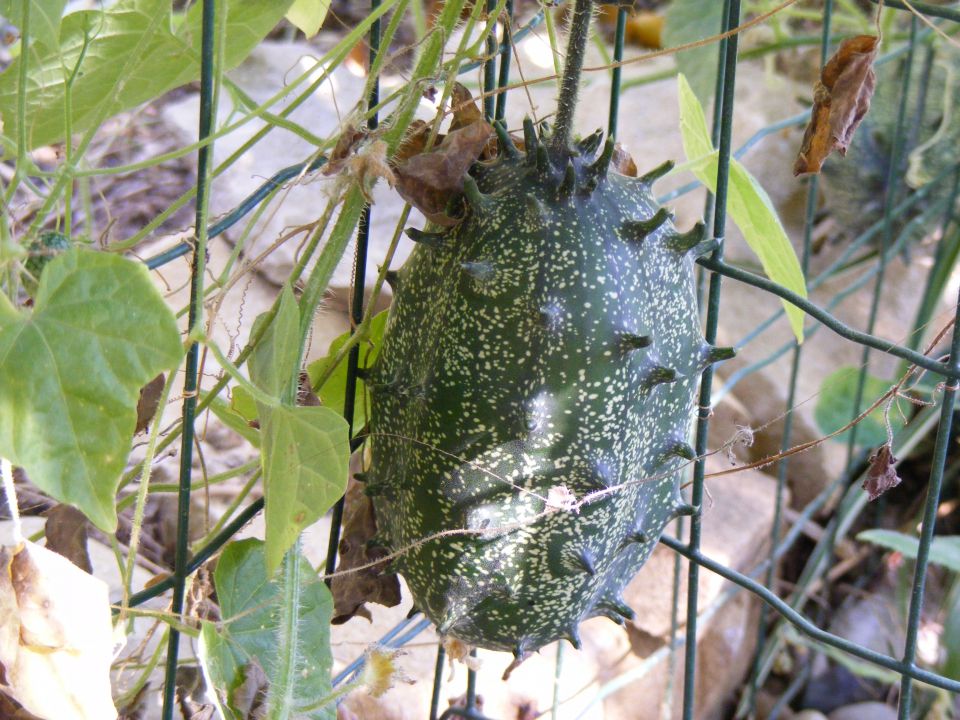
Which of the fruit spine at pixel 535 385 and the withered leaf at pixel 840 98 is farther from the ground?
the withered leaf at pixel 840 98

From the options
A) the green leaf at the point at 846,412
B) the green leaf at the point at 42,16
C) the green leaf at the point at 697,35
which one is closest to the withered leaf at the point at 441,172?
the green leaf at the point at 42,16

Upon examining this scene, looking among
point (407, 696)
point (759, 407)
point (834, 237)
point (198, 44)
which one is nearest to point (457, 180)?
point (198, 44)

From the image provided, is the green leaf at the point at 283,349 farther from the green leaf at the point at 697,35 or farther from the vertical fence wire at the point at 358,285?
the green leaf at the point at 697,35

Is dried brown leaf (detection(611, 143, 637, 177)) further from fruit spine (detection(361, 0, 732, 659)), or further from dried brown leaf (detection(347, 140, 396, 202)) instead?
dried brown leaf (detection(347, 140, 396, 202))

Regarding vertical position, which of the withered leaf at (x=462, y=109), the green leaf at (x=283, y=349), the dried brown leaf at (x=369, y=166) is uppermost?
the withered leaf at (x=462, y=109)

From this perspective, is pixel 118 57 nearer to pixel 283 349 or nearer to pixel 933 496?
pixel 283 349

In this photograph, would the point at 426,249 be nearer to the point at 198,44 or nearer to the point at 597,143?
the point at 597,143
